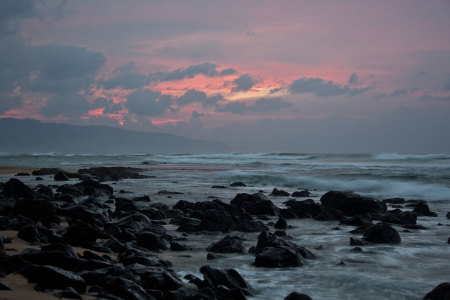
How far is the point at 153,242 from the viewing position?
5.79 metres

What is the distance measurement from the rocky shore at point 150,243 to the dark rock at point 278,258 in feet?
0.04

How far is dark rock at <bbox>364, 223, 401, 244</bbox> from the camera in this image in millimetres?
6645

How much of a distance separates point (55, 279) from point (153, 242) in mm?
2309

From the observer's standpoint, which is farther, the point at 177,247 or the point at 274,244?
the point at 177,247

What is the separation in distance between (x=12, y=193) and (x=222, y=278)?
818 cm

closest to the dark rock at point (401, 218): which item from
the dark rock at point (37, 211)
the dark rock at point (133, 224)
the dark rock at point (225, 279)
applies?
the dark rock at point (133, 224)

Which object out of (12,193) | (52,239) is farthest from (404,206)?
(12,193)

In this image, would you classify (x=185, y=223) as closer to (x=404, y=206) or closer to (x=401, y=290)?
(x=401, y=290)

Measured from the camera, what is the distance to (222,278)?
3996 millimetres

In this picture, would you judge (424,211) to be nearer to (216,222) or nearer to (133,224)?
(216,222)

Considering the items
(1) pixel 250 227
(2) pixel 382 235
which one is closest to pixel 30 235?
(1) pixel 250 227

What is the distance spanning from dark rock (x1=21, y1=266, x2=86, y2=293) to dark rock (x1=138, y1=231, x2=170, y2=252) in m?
2.16

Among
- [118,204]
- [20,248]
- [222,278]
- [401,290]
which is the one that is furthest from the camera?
[118,204]

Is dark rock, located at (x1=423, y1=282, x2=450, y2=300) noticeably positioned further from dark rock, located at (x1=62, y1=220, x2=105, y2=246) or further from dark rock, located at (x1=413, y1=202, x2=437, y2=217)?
dark rock, located at (x1=413, y1=202, x2=437, y2=217)
